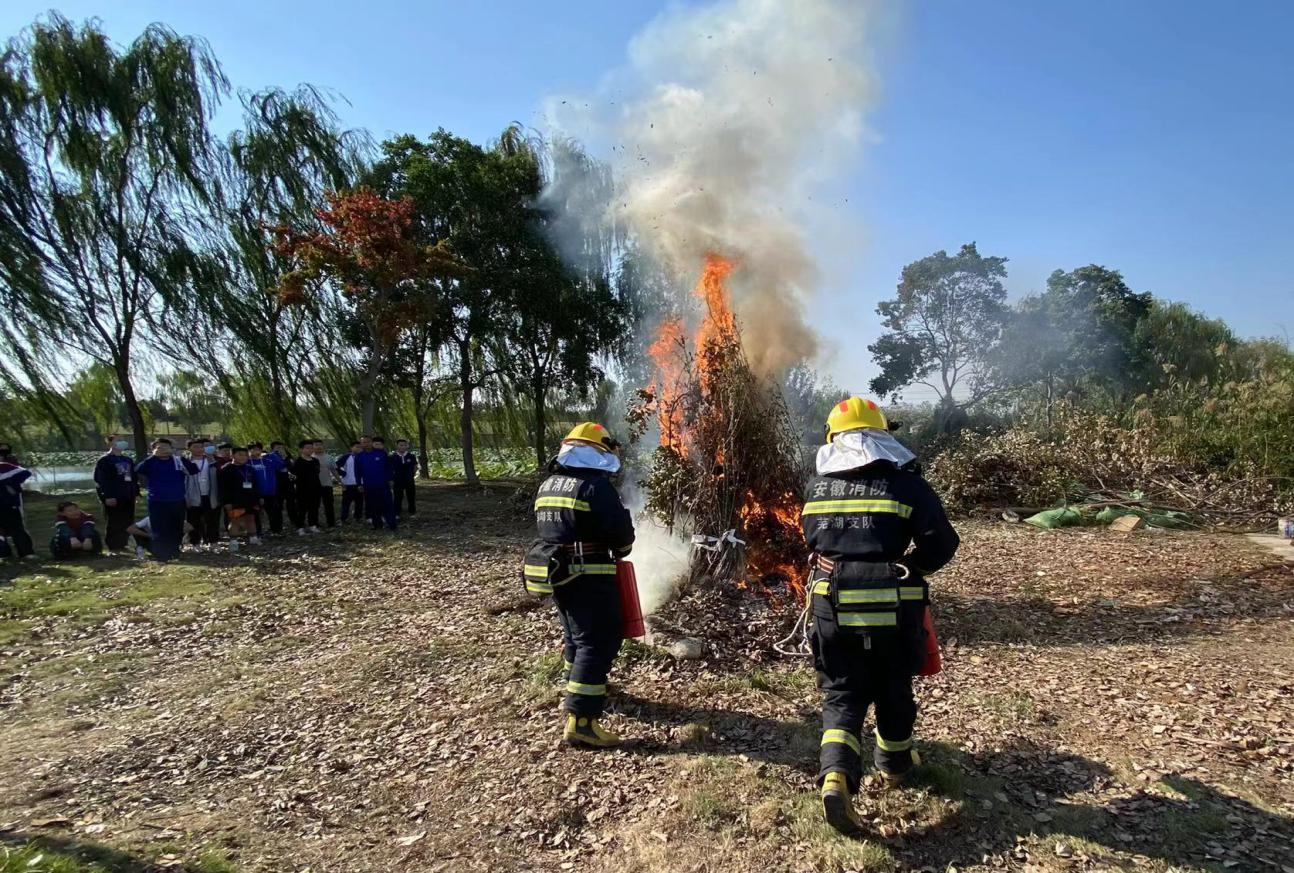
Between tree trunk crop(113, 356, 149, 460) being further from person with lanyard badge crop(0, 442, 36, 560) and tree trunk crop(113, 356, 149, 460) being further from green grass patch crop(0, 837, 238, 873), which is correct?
green grass patch crop(0, 837, 238, 873)

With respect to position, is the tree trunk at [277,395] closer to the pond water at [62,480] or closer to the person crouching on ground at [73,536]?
the pond water at [62,480]

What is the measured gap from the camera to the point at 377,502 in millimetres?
12516

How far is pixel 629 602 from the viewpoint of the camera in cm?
466

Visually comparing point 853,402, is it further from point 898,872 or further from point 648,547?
point 648,547

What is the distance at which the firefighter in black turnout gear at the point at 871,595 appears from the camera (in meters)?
3.36

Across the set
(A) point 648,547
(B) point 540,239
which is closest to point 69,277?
(B) point 540,239

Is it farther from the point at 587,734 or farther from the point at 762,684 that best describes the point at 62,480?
the point at 762,684

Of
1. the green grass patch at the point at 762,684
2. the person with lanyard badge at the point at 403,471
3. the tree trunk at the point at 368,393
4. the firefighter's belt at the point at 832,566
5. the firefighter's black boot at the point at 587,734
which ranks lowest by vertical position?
the firefighter's black boot at the point at 587,734

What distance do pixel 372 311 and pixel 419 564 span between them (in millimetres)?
7305

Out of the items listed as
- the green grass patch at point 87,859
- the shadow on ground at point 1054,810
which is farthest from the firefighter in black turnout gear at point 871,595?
the green grass patch at point 87,859

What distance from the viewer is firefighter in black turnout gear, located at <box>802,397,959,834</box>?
3357 mm

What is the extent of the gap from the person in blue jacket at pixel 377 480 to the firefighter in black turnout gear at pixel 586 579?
8824mm

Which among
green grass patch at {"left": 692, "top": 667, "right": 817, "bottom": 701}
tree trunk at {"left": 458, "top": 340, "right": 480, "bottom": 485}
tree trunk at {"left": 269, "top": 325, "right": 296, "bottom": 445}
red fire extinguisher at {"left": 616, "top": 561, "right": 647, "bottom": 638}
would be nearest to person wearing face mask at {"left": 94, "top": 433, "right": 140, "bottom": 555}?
tree trunk at {"left": 269, "top": 325, "right": 296, "bottom": 445}

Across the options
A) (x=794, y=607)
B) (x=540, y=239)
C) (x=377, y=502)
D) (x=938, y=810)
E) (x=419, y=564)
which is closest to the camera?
(x=938, y=810)
